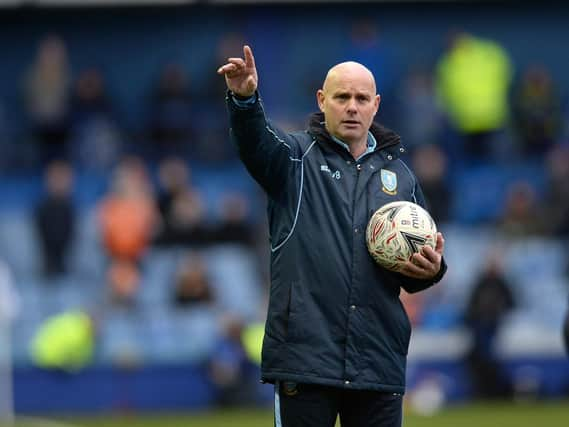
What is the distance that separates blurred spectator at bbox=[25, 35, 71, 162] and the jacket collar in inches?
534

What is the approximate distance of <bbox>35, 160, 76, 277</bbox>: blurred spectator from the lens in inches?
695

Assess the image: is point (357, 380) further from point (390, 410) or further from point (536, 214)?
point (536, 214)

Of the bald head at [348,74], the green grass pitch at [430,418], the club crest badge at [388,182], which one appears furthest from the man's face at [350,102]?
the green grass pitch at [430,418]

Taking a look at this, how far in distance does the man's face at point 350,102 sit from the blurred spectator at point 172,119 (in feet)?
43.8

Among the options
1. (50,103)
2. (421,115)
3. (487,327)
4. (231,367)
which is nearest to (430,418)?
(487,327)

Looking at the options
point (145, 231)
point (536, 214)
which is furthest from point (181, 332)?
point (536, 214)

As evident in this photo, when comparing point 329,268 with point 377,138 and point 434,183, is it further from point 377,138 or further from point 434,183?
point 434,183

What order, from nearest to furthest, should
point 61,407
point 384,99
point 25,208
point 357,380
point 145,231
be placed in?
point 357,380
point 61,407
point 145,231
point 25,208
point 384,99

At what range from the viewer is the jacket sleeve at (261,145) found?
20.4 ft

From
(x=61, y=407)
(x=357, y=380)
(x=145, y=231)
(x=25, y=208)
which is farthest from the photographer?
(x=25, y=208)

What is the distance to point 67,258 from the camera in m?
18.0

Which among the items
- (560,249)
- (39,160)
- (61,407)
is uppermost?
(39,160)

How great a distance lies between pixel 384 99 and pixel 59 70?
4715mm

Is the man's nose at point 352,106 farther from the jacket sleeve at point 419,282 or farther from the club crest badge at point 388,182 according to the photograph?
the jacket sleeve at point 419,282
